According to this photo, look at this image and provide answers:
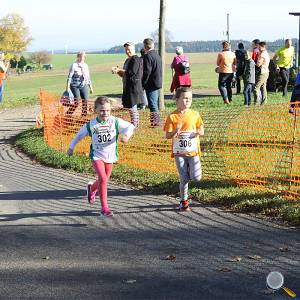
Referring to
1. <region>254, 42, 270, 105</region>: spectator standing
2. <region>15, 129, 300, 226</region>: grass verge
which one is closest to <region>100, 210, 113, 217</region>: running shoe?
<region>15, 129, 300, 226</region>: grass verge

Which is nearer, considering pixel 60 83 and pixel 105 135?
pixel 105 135

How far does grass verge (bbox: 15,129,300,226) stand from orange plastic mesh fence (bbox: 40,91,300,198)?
0.29 m

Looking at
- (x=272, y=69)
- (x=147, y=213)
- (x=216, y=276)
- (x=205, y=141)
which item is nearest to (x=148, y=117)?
(x=205, y=141)

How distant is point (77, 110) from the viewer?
14773mm

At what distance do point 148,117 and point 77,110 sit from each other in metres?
2.87

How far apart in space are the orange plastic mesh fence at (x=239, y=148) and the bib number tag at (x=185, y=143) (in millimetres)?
1338

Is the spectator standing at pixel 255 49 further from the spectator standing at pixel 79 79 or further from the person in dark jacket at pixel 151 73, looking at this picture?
the person in dark jacket at pixel 151 73

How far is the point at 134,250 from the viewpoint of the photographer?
21.8 feet

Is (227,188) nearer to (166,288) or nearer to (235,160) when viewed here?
(235,160)

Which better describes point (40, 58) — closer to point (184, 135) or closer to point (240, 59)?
point (240, 59)

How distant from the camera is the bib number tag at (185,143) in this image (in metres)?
8.22

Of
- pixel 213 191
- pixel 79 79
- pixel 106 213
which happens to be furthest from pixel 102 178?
pixel 79 79

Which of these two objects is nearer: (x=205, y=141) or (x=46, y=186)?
(x=46, y=186)

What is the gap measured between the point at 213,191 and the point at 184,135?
1179mm
